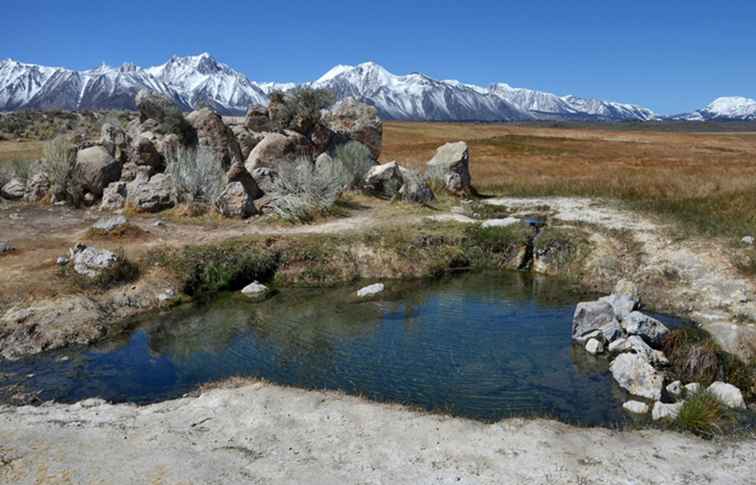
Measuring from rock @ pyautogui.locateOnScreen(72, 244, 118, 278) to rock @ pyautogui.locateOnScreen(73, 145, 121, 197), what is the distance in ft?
34.7

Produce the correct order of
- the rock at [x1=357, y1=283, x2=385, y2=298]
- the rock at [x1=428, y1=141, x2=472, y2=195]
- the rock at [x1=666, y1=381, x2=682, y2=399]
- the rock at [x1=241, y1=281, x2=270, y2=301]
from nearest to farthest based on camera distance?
the rock at [x1=666, y1=381, x2=682, y2=399]
the rock at [x1=241, y1=281, x2=270, y2=301]
the rock at [x1=357, y1=283, x2=385, y2=298]
the rock at [x1=428, y1=141, x2=472, y2=195]

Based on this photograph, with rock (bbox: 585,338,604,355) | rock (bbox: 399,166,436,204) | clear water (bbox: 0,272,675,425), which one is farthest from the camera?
rock (bbox: 399,166,436,204)

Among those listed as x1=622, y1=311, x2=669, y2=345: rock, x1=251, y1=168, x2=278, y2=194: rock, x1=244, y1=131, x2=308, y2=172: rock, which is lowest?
x1=622, y1=311, x2=669, y2=345: rock

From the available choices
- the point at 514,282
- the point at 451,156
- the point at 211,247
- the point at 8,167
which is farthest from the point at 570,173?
the point at 8,167

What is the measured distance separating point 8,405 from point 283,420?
18.5 feet

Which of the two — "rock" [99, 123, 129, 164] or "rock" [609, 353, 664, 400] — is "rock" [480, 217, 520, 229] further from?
"rock" [99, 123, 129, 164]

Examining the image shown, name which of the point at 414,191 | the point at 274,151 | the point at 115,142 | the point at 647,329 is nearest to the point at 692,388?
the point at 647,329

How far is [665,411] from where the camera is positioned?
11516 millimetres

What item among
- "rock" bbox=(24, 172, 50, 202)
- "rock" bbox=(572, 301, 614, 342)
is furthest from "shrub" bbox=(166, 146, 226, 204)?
"rock" bbox=(572, 301, 614, 342)

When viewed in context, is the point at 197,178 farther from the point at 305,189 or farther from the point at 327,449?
the point at 327,449

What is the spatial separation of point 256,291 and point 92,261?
16.5 ft

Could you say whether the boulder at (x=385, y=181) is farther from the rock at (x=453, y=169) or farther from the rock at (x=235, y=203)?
the rock at (x=235, y=203)

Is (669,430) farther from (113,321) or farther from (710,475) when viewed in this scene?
(113,321)

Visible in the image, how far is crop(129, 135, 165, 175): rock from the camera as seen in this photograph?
29.1m
